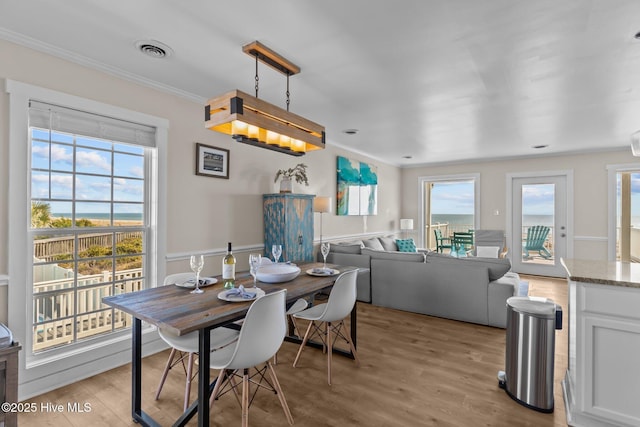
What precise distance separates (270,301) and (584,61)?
9.65 ft

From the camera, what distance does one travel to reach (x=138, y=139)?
115 inches

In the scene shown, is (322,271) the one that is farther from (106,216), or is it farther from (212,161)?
(106,216)

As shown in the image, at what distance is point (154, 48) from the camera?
7.75 feet

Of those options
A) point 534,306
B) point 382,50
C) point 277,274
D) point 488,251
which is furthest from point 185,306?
point 488,251

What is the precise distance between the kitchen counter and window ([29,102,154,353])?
345 centimetres

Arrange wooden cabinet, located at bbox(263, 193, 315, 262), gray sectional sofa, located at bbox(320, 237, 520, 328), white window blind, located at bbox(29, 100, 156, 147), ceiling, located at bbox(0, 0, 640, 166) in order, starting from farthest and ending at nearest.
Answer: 1. wooden cabinet, located at bbox(263, 193, 315, 262)
2. gray sectional sofa, located at bbox(320, 237, 520, 328)
3. white window blind, located at bbox(29, 100, 156, 147)
4. ceiling, located at bbox(0, 0, 640, 166)

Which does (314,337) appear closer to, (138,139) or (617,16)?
(138,139)

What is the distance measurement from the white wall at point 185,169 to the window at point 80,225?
0.67 ft

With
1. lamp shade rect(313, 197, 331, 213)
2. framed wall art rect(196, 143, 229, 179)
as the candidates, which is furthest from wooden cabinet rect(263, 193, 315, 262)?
framed wall art rect(196, 143, 229, 179)

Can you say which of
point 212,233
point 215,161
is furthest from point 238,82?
point 212,233

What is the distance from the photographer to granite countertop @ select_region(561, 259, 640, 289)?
179 centimetres

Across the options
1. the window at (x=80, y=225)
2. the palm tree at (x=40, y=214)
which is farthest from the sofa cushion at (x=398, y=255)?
the palm tree at (x=40, y=214)

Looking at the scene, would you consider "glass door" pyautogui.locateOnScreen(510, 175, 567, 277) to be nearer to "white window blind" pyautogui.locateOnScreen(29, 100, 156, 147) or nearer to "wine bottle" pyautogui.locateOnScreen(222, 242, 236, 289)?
"wine bottle" pyautogui.locateOnScreen(222, 242, 236, 289)

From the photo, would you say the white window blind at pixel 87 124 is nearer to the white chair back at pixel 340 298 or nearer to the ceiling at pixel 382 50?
the ceiling at pixel 382 50
